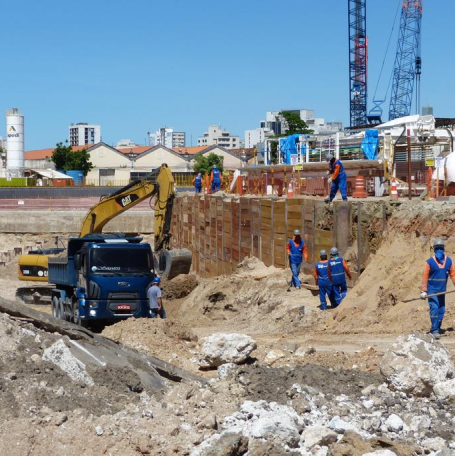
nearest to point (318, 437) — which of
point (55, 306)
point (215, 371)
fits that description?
point (215, 371)

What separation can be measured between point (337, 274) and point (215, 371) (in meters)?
5.58

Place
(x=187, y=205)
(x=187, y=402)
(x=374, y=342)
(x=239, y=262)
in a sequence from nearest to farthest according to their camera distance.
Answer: (x=187, y=402), (x=374, y=342), (x=239, y=262), (x=187, y=205)

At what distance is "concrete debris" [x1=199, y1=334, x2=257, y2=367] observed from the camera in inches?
483

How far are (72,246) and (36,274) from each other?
7776mm

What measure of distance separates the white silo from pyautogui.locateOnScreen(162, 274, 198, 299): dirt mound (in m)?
58.1

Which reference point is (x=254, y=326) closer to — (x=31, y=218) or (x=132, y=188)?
(x=132, y=188)

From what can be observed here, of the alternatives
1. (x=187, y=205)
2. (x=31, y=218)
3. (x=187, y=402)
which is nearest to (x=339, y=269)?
(x=187, y=402)

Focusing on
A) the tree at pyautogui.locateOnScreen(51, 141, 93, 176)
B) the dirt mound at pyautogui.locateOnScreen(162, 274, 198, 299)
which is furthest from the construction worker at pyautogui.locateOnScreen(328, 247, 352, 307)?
the tree at pyautogui.locateOnScreen(51, 141, 93, 176)

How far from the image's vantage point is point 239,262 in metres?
27.2

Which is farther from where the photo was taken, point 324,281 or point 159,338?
point 324,281

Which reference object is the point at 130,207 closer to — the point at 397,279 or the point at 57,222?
the point at 397,279

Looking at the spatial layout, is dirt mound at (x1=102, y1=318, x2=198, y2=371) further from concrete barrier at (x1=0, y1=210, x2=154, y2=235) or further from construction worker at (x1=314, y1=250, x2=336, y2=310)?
concrete barrier at (x1=0, y1=210, x2=154, y2=235)

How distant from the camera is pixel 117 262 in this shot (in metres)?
18.8

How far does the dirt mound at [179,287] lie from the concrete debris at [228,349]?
631 inches
